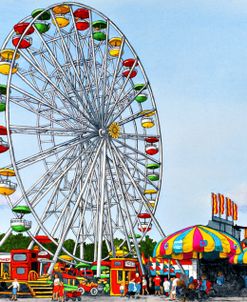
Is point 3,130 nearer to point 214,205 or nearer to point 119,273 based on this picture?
point 119,273

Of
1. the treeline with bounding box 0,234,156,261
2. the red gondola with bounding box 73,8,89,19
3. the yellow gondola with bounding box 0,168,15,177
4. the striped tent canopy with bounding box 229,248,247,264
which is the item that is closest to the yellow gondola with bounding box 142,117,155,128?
the red gondola with bounding box 73,8,89,19

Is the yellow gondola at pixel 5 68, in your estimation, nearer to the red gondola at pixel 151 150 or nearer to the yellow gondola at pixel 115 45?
the yellow gondola at pixel 115 45

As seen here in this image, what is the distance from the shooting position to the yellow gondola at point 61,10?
37.2 m

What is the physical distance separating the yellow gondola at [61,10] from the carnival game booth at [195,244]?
15328 mm

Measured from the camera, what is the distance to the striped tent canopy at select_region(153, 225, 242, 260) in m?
27.5

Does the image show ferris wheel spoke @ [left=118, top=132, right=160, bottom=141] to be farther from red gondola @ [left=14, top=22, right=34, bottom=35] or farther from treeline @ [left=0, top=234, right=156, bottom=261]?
treeline @ [left=0, top=234, right=156, bottom=261]

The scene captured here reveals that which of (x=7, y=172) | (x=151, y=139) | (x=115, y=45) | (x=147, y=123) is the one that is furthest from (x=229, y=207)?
(x=7, y=172)

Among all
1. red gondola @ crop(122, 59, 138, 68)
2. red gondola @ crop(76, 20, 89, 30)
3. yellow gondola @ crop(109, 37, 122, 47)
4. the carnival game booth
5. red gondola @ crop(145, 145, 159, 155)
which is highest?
red gondola @ crop(76, 20, 89, 30)

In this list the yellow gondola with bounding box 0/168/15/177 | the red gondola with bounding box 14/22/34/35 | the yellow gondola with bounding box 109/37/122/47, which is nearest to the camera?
the yellow gondola with bounding box 0/168/15/177

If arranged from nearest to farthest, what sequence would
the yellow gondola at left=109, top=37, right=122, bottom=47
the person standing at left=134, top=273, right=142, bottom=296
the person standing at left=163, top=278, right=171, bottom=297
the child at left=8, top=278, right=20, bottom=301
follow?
the child at left=8, top=278, right=20, bottom=301 → the person standing at left=134, top=273, right=142, bottom=296 → the person standing at left=163, top=278, right=171, bottom=297 → the yellow gondola at left=109, top=37, right=122, bottom=47

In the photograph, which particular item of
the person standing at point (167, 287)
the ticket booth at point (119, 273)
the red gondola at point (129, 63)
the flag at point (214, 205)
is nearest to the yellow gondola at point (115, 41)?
the red gondola at point (129, 63)

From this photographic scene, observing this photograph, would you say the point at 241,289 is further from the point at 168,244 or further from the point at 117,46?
the point at 117,46

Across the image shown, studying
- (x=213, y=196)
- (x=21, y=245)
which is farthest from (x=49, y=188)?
(x=21, y=245)

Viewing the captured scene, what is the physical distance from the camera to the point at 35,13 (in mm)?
36500
